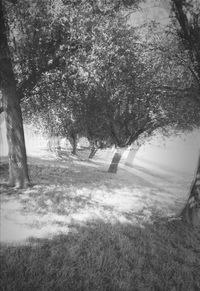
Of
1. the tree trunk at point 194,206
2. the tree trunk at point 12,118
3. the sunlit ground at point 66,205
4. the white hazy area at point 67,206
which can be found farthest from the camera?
the tree trunk at point 12,118

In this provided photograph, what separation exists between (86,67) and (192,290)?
10405 mm

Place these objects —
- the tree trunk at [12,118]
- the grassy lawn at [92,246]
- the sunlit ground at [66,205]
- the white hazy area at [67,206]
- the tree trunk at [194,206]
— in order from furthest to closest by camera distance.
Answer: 1. the tree trunk at [12,118]
2. the tree trunk at [194,206]
3. the sunlit ground at [66,205]
4. the white hazy area at [67,206]
5. the grassy lawn at [92,246]

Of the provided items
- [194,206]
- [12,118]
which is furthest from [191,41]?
[12,118]

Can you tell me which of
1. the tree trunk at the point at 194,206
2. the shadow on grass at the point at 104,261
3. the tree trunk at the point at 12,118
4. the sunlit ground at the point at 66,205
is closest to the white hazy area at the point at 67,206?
the sunlit ground at the point at 66,205

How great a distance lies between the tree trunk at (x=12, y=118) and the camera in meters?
10.7

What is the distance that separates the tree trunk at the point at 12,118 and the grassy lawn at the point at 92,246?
2.62 ft

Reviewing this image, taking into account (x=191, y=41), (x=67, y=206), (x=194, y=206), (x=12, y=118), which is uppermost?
(x=191, y=41)

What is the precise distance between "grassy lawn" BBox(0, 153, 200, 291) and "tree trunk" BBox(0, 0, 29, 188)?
0.80 metres

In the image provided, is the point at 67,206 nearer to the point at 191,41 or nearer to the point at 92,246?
the point at 92,246

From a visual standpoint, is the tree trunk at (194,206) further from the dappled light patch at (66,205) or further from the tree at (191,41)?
the dappled light patch at (66,205)

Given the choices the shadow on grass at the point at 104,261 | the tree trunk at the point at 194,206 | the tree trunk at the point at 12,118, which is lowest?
the shadow on grass at the point at 104,261

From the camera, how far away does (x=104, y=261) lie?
6.18 m

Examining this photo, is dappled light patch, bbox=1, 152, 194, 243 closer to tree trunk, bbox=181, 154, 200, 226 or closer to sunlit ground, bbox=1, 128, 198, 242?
sunlit ground, bbox=1, 128, 198, 242

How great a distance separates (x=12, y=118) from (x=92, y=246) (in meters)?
6.78
